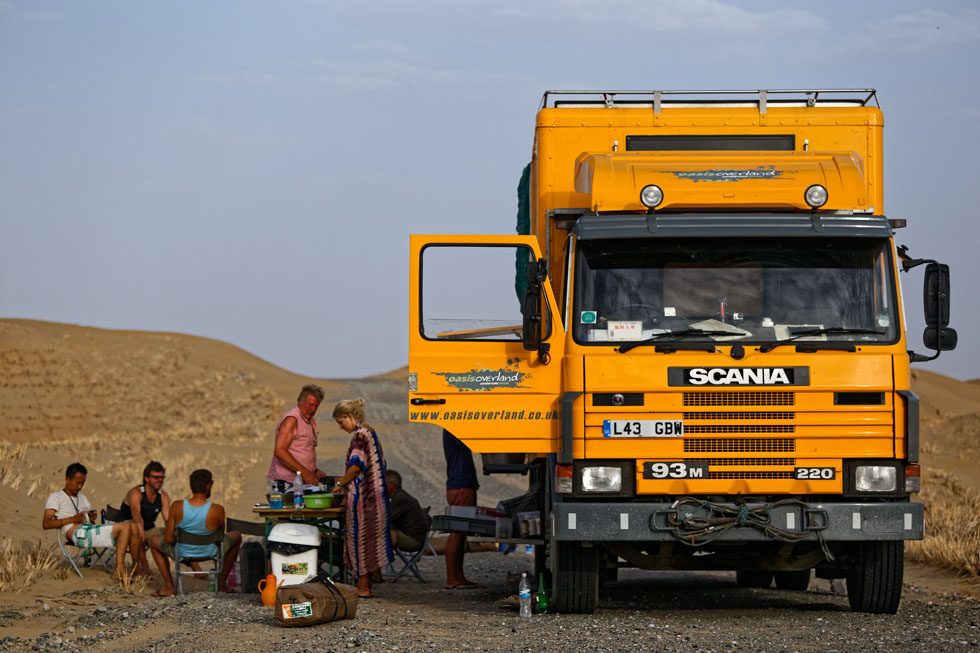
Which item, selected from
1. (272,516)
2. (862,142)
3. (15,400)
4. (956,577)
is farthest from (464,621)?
(15,400)

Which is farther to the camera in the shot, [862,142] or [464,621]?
[862,142]

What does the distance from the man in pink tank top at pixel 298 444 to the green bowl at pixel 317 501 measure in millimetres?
690

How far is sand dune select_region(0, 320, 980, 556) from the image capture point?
23344 millimetres

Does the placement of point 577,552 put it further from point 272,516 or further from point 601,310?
point 272,516

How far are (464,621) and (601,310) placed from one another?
2.59 m

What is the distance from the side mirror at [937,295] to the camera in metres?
9.76

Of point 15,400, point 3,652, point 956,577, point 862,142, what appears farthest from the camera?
point 15,400

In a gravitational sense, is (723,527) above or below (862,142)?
below

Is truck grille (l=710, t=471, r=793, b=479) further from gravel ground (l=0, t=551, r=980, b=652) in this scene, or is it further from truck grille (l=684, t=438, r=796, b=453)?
gravel ground (l=0, t=551, r=980, b=652)

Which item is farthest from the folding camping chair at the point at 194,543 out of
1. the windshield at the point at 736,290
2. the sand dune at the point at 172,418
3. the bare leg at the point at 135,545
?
the windshield at the point at 736,290

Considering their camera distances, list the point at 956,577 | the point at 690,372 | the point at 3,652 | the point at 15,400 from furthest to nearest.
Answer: the point at 15,400, the point at 956,577, the point at 690,372, the point at 3,652

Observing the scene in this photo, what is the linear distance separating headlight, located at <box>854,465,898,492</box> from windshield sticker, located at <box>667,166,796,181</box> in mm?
2283

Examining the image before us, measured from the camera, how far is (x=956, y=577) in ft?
44.2

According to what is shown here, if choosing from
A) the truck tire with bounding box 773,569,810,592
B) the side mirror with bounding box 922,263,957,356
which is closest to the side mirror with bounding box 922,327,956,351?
the side mirror with bounding box 922,263,957,356
